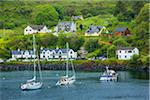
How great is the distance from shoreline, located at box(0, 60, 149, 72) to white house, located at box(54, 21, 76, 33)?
657 inches

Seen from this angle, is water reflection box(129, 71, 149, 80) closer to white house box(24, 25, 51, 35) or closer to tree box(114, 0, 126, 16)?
white house box(24, 25, 51, 35)

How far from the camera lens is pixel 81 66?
56.6 meters

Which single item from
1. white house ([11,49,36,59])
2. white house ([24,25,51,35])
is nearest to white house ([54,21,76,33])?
white house ([24,25,51,35])

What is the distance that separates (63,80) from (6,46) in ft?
80.2

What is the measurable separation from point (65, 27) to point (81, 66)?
20.4m

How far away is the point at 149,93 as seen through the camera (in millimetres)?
34688

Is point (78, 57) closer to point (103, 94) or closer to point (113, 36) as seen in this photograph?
point (113, 36)

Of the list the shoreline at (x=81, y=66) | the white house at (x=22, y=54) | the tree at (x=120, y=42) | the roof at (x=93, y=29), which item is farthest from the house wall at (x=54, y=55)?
the roof at (x=93, y=29)

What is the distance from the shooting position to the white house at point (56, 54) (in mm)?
61875

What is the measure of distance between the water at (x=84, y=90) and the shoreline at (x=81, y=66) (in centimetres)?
806

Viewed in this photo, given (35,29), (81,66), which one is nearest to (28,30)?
(35,29)

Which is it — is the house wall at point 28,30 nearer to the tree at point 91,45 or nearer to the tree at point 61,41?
the tree at point 61,41

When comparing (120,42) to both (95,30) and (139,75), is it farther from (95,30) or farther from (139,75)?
(139,75)

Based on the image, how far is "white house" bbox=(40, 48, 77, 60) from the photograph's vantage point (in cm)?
6188
